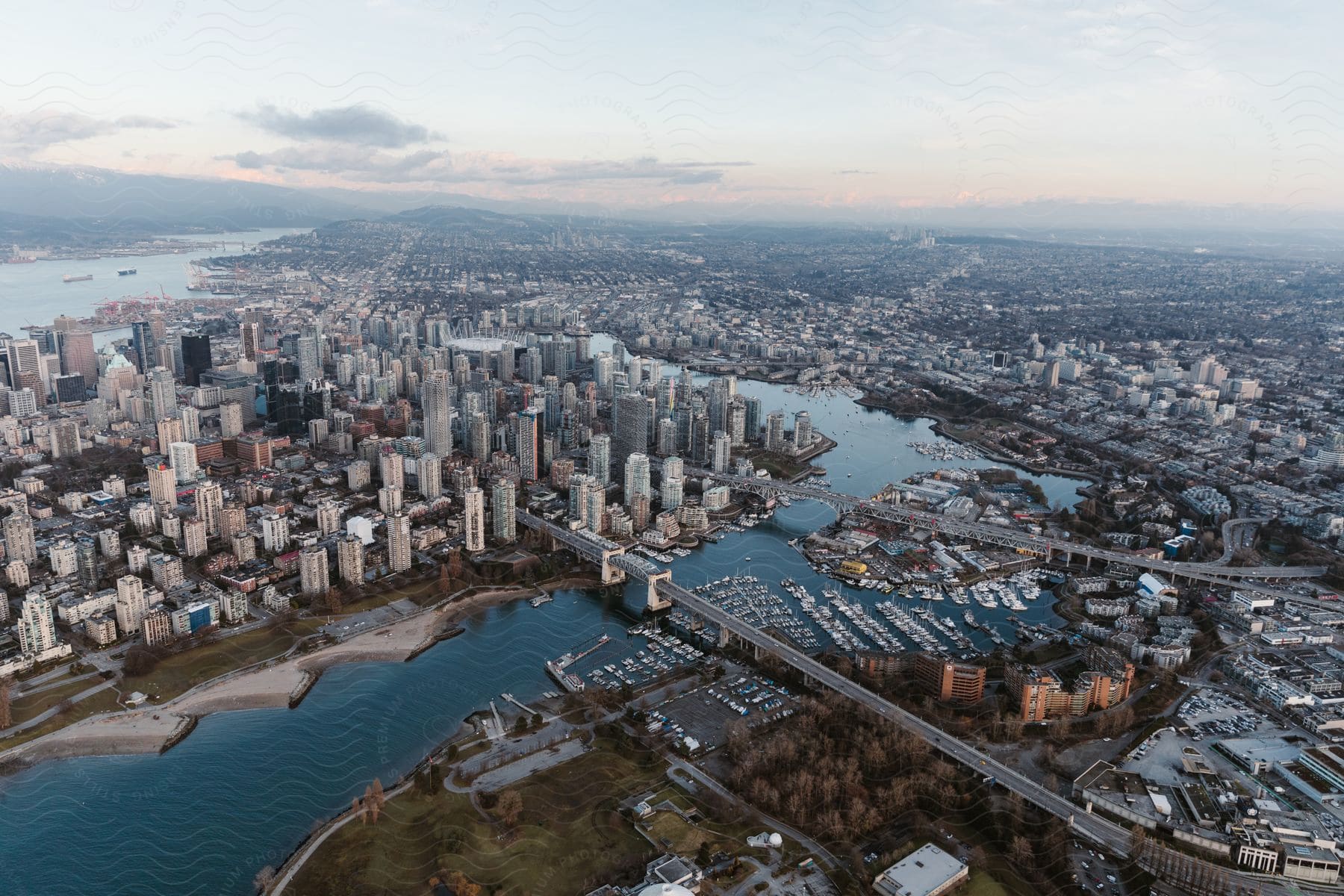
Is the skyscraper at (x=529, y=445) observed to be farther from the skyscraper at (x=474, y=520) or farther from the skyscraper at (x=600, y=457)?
the skyscraper at (x=474, y=520)

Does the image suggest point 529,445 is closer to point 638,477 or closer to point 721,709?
point 638,477

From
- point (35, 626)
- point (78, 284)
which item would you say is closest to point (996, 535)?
point (35, 626)

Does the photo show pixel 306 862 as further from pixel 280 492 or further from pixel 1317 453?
pixel 1317 453

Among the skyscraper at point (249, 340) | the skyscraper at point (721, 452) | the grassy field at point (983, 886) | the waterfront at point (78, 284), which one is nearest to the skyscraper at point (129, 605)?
the grassy field at point (983, 886)

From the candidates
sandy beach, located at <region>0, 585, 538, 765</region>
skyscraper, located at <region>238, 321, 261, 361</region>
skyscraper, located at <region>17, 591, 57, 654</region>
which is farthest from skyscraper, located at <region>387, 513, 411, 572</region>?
skyscraper, located at <region>238, 321, 261, 361</region>

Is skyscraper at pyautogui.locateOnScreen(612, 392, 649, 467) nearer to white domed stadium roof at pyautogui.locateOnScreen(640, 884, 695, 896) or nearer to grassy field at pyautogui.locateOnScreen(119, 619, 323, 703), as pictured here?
grassy field at pyautogui.locateOnScreen(119, 619, 323, 703)

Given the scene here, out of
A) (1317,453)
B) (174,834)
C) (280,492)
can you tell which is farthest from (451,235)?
(174,834)
